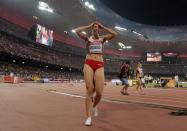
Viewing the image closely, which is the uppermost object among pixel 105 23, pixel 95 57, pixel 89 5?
pixel 89 5

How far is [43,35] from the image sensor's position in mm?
65438

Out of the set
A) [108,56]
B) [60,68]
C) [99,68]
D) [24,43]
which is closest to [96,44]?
[99,68]

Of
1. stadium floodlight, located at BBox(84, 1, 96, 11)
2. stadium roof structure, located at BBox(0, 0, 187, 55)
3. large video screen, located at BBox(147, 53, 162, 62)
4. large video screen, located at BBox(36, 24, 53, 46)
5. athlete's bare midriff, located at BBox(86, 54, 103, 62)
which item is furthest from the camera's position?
large video screen, located at BBox(147, 53, 162, 62)

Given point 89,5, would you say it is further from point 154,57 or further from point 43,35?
point 154,57

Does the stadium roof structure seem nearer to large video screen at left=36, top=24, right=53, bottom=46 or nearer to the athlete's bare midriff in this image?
large video screen at left=36, top=24, right=53, bottom=46

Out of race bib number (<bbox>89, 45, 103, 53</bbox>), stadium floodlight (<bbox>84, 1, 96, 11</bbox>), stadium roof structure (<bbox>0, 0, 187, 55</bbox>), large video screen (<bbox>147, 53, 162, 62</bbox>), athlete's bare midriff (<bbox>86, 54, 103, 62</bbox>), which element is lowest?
athlete's bare midriff (<bbox>86, 54, 103, 62</bbox>)

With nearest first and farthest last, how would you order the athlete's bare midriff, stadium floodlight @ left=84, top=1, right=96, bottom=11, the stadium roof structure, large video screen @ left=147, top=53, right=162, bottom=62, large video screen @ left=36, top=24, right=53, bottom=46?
the athlete's bare midriff, the stadium roof structure, large video screen @ left=36, top=24, right=53, bottom=46, stadium floodlight @ left=84, top=1, right=96, bottom=11, large video screen @ left=147, top=53, right=162, bottom=62

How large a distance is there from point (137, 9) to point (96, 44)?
6660 centimetres

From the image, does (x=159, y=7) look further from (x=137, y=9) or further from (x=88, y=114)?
(x=88, y=114)

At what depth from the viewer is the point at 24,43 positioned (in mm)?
65812

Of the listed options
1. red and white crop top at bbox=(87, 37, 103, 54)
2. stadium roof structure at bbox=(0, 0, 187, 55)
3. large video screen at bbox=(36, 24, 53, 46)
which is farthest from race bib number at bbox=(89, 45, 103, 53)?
large video screen at bbox=(36, 24, 53, 46)

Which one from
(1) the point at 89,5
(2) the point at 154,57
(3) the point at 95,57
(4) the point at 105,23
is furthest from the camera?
(2) the point at 154,57

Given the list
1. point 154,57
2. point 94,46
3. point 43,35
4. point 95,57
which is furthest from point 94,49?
point 154,57

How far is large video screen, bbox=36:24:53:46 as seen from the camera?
63.5 m
